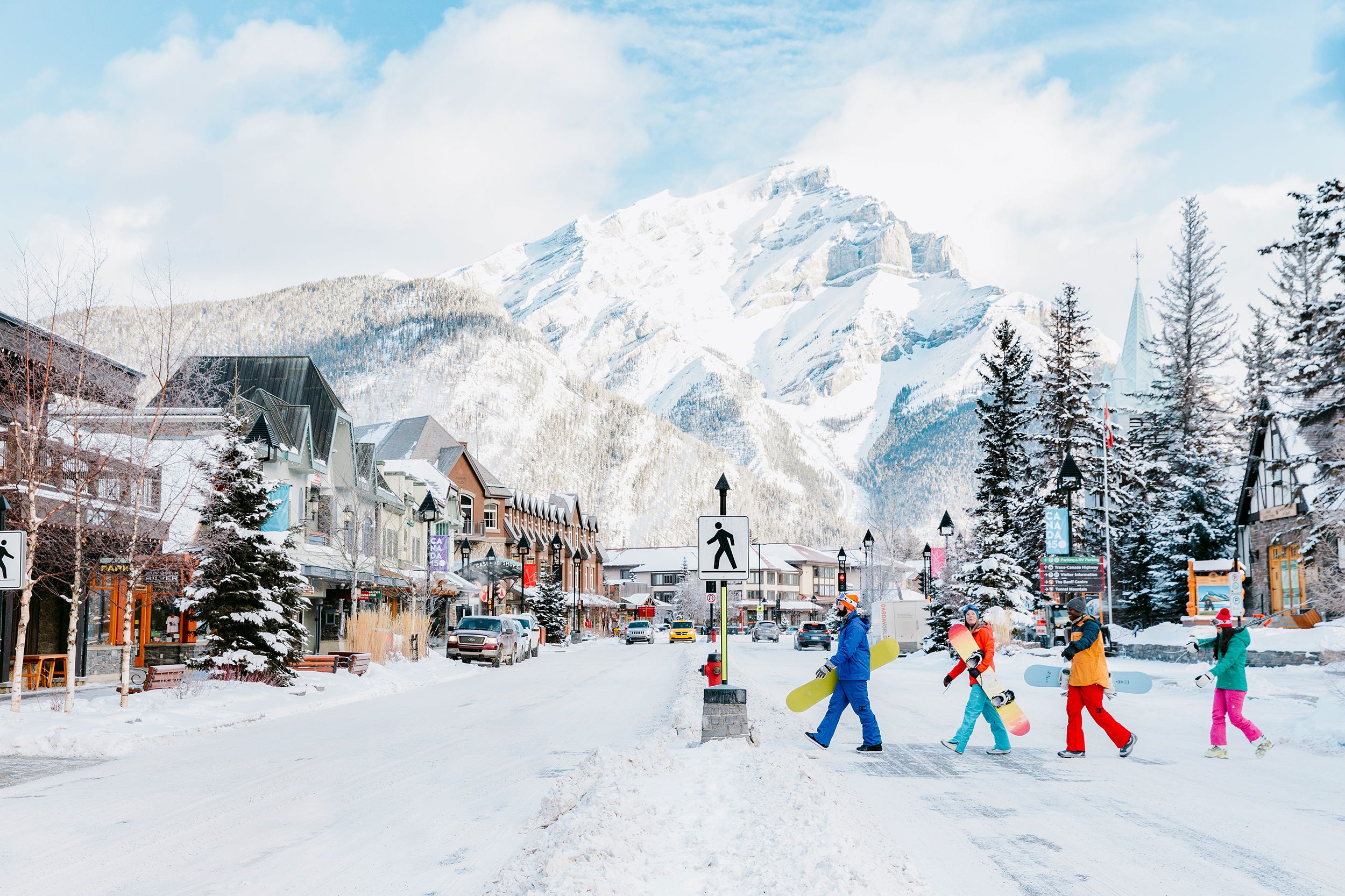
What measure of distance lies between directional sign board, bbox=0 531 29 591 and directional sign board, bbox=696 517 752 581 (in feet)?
26.7

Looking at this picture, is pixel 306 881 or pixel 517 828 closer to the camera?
pixel 306 881

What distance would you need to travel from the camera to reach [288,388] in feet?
159

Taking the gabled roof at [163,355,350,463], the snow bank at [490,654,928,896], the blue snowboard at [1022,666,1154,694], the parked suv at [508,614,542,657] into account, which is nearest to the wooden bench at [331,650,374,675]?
the gabled roof at [163,355,350,463]

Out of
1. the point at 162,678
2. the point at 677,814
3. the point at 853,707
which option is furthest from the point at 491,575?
the point at 677,814

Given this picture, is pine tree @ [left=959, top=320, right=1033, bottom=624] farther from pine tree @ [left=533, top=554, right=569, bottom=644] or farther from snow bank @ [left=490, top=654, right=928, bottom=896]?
snow bank @ [left=490, top=654, right=928, bottom=896]

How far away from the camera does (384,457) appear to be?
284ft

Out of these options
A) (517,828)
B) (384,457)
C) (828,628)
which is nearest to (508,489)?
(384,457)

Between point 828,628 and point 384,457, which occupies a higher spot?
point 384,457

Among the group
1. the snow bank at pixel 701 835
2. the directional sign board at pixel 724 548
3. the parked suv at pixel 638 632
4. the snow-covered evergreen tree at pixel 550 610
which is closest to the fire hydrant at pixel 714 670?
the directional sign board at pixel 724 548

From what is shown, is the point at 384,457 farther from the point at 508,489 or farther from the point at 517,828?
the point at 517,828

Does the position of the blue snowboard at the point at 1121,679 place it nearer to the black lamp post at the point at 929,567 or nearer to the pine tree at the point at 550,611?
the black lamp post at the point at 929,567

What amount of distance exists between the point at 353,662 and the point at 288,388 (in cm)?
2258

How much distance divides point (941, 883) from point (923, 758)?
6.36 m

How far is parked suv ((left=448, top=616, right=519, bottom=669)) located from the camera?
3959cm
